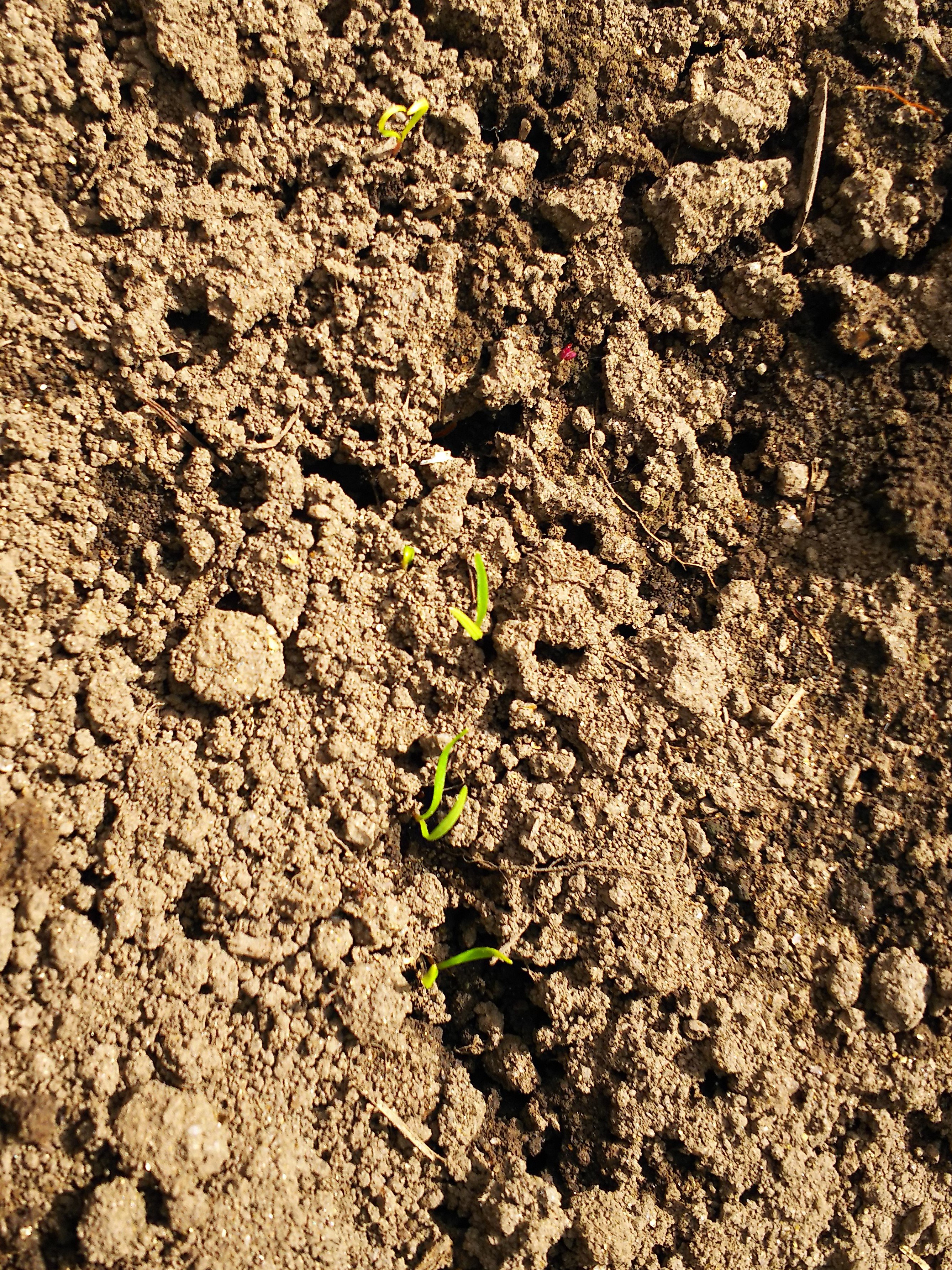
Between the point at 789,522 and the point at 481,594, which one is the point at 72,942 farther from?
the point at 789,522

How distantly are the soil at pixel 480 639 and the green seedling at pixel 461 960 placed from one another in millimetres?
20

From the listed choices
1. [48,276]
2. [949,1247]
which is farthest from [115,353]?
[949,1247]

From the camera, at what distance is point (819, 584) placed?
1714 mm

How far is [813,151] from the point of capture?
1.75 m

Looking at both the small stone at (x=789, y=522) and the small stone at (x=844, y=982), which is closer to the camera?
the small stone at (x=844, y=982)

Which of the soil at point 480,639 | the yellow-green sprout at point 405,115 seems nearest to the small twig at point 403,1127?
the soil at point 480,639

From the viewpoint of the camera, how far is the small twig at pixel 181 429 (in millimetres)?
1590

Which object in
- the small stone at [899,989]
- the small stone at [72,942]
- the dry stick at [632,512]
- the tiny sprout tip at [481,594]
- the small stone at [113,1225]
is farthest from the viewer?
the dry stick at [632,512]

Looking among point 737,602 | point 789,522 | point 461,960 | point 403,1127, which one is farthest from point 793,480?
point 403,1127

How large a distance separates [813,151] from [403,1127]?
2129mm

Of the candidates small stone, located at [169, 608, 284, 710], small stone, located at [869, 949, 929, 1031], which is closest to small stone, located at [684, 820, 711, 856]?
small stone, located at [869, 949, 929, 1031]

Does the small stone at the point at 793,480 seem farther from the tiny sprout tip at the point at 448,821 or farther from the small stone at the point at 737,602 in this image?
the tiny sprout tip at the point at 448,821

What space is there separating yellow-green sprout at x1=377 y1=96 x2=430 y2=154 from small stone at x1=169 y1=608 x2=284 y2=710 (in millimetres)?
1026

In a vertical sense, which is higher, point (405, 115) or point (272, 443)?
point (405, 115)
